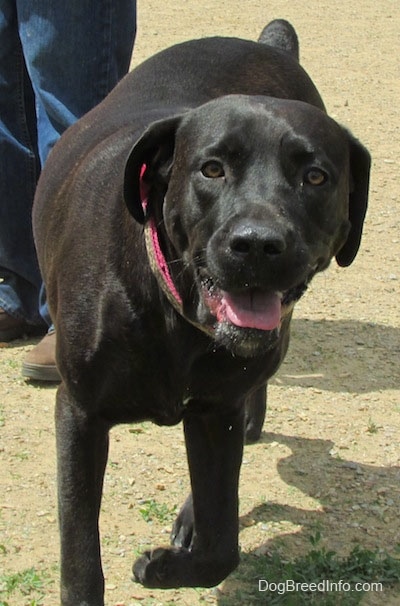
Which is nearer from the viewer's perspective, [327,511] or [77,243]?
[77,243]

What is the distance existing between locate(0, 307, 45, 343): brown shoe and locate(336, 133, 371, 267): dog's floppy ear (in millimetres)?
2199

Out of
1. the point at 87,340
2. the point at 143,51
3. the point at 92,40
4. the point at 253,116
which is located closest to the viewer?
the point at 253,116

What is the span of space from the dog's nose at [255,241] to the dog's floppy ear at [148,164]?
17.2 inches

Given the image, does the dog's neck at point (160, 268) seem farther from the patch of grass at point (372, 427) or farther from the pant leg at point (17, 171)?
the pant leg at point (17, 171)

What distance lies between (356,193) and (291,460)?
4.75 ft

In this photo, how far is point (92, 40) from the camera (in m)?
4.64

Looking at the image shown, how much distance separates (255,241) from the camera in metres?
2.84

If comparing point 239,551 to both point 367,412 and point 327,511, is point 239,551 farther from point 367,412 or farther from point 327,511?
point 367,412

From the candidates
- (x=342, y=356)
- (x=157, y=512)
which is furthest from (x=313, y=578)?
(x=342, y=356)

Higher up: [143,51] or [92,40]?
[92,40]

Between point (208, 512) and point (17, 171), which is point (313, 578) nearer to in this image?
point (208, 512)

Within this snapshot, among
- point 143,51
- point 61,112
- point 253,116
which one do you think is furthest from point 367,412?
point 143,51

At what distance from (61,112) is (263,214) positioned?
2.03 meters

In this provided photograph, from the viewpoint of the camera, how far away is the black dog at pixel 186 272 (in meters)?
3.01
